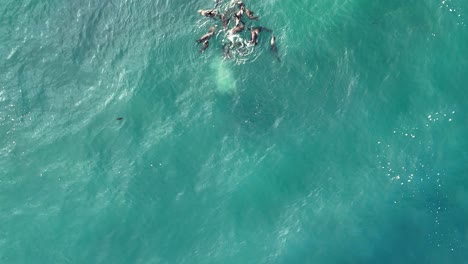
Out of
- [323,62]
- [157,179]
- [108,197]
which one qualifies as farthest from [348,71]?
[108,197]

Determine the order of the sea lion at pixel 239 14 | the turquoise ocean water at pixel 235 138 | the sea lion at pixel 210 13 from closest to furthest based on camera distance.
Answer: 1. the sea lion at pixel 239 14
2. the sea lion at pixel 210 13
3. the turquoise ocean water at pixel 235 138

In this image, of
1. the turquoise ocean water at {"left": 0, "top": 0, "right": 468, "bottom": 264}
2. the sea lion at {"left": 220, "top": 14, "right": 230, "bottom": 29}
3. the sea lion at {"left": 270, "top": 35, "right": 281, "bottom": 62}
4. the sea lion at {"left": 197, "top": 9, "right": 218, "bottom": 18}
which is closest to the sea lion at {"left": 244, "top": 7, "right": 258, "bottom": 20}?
the turquoise ocean water at {"left": 0, "top": 0, "right": 468, "bottom": 264}

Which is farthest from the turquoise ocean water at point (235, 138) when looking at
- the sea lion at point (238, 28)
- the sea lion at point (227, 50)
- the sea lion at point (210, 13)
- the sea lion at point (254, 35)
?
the sea lion at point (238, 28)

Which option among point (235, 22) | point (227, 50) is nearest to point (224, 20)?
point (235, 22)

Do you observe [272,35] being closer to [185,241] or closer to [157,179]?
[157,179]

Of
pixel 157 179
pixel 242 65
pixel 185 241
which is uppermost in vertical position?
pixel 242 65

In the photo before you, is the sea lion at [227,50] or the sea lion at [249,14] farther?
the sea lion at [227,50]

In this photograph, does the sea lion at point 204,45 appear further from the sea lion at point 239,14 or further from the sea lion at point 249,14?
the sea lion at point 249,14
